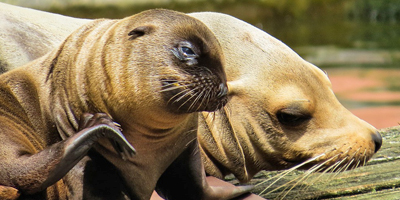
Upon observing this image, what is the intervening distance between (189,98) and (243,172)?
138cm

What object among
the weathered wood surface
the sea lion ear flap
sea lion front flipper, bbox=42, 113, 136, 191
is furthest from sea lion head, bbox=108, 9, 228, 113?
the weathered wood surface

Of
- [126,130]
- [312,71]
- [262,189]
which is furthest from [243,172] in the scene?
[126,130]

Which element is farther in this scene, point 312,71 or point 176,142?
point 312,71

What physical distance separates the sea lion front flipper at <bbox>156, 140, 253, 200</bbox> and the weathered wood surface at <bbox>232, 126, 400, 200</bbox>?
1.83 ft

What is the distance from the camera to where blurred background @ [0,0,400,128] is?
10555 millimetres

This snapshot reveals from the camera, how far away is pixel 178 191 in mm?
3316

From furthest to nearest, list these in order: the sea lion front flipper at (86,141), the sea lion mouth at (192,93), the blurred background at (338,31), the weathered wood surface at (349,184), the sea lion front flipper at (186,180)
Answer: the blurred background at (338,31), the weathered wood surface at (349,184), the sea lion front flipper at (186,180), the sea lion mouth at (192,93), the sea lion front flipper at (86,141)

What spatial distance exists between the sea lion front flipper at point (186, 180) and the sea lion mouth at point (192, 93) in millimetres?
444

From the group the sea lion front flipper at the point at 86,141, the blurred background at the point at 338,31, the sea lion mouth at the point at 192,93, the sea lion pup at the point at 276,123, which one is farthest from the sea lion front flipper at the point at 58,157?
the blurred background at the point at 338,31

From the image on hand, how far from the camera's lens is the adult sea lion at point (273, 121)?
3.86m

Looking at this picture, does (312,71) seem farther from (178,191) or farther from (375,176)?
(178,191)

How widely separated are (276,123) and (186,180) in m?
0.85

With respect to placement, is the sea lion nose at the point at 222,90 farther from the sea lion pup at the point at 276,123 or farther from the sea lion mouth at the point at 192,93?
the sea lion pup at the point at 276,123

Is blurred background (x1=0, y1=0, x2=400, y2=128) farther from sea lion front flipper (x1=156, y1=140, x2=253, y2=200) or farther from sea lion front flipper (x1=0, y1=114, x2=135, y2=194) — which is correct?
sea lion front flipper (x1=0, y1=114, x2=135, y2=194)
